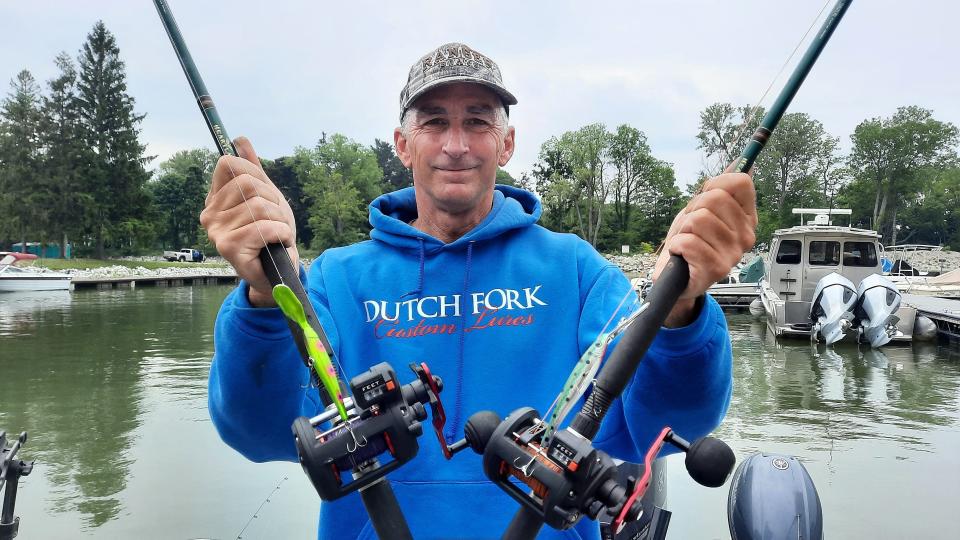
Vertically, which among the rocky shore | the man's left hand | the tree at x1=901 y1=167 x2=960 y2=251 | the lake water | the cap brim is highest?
the tree at x1=901 y1=167 x2=960 y2=251

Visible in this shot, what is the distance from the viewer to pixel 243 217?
1.61 metres

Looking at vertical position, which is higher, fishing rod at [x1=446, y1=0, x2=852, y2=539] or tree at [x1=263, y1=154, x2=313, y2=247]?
tree at [x1=263, y1=154, x2=313, y2=247]

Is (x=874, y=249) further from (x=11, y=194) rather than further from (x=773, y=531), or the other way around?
(x=11, y=194)

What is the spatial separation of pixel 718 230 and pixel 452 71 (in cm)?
99

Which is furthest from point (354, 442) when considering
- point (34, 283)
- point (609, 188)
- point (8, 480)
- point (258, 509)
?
point (34, 283)

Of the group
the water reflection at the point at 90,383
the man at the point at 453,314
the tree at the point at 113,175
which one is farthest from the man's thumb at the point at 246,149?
the tree at the point at 113,175

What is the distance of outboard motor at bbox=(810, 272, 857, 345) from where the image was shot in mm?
15938

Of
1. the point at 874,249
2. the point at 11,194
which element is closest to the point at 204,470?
the point at 874,249

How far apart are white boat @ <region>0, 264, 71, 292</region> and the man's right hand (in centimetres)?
4053

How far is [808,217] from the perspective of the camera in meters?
47.9

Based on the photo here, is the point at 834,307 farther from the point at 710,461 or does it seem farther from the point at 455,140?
the point at 710,461

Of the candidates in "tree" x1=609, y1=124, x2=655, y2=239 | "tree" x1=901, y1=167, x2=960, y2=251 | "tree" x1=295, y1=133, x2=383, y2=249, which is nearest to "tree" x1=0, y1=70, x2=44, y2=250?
"tree" x1=295, y1=133, x2=383, y2=249

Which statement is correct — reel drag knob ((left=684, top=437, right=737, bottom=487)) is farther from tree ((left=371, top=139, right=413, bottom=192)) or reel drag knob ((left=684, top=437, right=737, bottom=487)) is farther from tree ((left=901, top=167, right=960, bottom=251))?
tree ((left=901, top=167, right=960, bottom=251))

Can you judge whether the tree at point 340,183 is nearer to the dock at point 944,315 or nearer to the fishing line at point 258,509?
the fishing line at point 258,509
